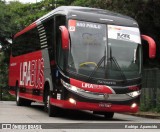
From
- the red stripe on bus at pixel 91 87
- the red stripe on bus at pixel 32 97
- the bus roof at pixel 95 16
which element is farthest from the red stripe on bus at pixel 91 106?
the red stripe on bus at pixel 32 97

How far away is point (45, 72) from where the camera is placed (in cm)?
1848

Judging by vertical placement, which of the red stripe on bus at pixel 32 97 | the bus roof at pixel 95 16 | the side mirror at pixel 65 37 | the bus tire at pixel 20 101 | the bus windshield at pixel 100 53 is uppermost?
the bus roof at pixel 95 16

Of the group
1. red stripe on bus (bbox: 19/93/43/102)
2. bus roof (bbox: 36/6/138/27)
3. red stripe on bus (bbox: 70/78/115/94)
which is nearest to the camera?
red stripe on bus (bbox: 70/78/115/94)

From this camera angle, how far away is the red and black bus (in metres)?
15.5

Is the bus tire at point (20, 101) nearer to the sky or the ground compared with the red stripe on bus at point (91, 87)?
nearer to the ground

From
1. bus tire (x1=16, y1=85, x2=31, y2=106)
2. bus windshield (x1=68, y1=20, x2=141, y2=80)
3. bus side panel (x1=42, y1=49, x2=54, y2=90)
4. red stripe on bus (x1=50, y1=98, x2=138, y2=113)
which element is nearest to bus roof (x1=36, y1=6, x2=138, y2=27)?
bus windshield (x1=68, y1=20, x2=141, y2=80)

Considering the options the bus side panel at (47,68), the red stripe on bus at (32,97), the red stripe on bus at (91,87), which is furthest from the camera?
the red stripe on bus at (32,97)

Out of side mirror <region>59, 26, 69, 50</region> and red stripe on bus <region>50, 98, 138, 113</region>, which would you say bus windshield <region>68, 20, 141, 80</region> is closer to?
side mirror <region>59, 26, 69, 50</region>

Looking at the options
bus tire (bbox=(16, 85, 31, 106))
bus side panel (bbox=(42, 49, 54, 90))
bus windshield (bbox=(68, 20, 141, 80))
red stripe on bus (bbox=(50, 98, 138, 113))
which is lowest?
bus tire (bbox=(16, 85, 31, 106))

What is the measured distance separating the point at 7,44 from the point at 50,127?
30810mm

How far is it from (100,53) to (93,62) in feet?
1.42

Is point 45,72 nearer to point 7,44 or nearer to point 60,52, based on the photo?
point 60,52

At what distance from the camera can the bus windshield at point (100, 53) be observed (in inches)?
615

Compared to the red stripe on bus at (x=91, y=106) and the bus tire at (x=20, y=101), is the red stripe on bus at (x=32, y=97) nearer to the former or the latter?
the bus tire at (x=20, y=101)
